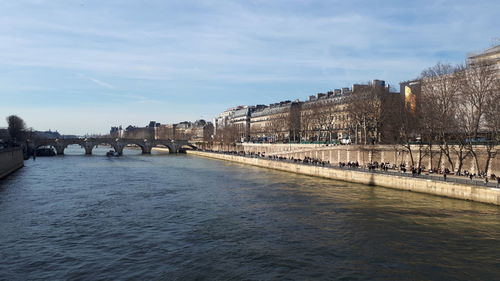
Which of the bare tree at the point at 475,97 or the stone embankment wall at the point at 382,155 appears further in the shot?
the stone embankment wall at the point at 382,155

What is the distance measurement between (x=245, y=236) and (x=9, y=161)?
1502 inches

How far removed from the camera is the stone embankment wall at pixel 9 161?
4050 centimetres

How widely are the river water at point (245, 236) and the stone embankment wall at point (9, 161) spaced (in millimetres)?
13829

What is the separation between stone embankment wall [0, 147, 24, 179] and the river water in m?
13.8

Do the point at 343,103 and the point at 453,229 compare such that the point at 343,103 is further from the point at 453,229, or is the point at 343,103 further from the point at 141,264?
the point at 141,264

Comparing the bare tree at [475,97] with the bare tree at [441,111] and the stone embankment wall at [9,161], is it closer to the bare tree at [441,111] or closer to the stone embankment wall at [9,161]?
the bare tree at [441,111]

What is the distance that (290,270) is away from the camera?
1332 centimetres

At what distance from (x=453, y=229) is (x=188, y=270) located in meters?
12.4

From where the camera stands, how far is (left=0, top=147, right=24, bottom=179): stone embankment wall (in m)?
40.5

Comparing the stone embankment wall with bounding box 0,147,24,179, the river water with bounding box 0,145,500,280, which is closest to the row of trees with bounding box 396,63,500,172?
the river water with bounding box 0,145,500,280

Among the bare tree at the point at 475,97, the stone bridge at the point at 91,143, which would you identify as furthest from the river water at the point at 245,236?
the stone bridge at the point at 91,143

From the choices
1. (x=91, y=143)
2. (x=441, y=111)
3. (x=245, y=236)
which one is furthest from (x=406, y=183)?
(x=91, y=143)

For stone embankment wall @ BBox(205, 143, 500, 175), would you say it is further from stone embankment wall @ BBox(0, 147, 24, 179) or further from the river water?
stone embankment wall @ BBox(0, 147, 24, 179)

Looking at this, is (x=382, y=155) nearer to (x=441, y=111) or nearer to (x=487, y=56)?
(x=441, y=111)
